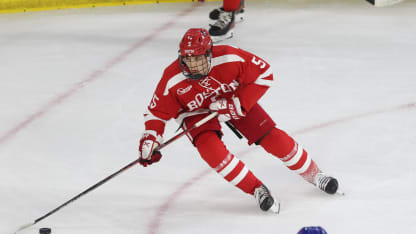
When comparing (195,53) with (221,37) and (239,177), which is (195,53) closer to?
(239,177)

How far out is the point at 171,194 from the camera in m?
4.05

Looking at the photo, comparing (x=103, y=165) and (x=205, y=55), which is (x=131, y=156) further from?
(x=205, y=55)

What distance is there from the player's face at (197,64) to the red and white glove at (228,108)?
0.15 m

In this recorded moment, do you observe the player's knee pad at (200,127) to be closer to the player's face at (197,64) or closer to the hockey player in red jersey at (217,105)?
the hockey player in red jersey at (217,105)

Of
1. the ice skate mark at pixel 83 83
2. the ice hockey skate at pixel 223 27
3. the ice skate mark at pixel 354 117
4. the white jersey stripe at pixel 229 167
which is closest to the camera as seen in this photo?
the white jersey stripe at pixel 229 167

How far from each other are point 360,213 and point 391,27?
2.64m

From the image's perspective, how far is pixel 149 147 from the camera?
3648 mm

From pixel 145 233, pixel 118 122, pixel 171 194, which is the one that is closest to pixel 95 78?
pixel 118 122

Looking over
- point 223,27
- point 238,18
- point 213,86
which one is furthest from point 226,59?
point 238,18

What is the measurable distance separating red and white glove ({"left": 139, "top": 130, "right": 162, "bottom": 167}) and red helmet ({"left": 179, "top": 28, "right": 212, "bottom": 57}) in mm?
381

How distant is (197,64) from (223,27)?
8.14 feet

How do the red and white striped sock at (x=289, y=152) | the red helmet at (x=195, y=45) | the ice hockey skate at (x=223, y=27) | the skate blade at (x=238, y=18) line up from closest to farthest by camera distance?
the red helmet at (x=195, y=45) → the red and white striped sock at (x=289, y=152) → the ice hockey skate at (x=223, y=27) → the skate blade at (x=238, y=18)

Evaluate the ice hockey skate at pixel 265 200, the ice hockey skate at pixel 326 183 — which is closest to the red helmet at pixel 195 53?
the ice hockey skate at pixel 265 200

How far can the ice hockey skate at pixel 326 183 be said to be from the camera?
12.7 ft
